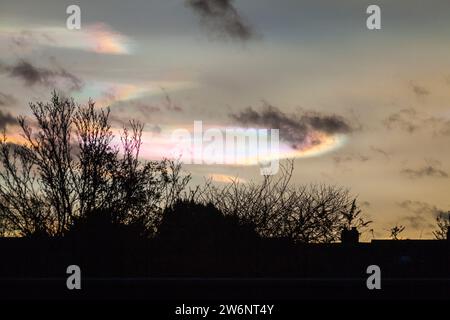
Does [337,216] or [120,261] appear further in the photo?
[337,216]

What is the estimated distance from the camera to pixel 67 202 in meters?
27.5

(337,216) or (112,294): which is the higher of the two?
(337,216)

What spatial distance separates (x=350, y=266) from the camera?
107 ft

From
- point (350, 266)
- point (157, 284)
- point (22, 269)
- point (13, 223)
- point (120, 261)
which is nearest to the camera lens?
point (157, 284)

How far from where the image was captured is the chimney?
29.3 m

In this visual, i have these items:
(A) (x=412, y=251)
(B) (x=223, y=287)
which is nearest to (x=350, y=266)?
(A) (x=412, y=251)

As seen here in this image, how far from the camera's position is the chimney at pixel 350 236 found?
29322 mm

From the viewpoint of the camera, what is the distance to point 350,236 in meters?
30.4
